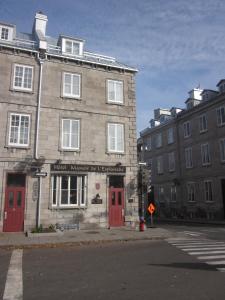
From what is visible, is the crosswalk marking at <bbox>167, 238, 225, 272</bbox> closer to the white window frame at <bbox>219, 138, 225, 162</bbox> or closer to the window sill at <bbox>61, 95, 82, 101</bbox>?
the window sill at <bbox>61, 95, 82, 101</bbox>

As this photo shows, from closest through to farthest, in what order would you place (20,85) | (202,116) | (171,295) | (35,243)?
(171,295)
(35,243)
(20,85)
(202,116)

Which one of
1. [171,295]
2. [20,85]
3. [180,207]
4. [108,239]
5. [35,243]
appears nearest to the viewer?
[171,295]

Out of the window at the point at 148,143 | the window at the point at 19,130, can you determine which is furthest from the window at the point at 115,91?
the window at the point at 148,143

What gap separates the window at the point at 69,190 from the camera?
20.0 m

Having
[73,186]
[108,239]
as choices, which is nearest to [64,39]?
[73,186]

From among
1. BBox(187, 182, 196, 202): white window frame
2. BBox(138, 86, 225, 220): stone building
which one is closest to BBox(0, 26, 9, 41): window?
BBox(138, 86, 225, 220): stone building

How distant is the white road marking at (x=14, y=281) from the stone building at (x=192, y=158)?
1903 cm

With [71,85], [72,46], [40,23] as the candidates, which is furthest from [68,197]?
[40,23]

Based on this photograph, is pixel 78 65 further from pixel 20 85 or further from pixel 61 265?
pixel 61 265

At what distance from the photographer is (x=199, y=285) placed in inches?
282

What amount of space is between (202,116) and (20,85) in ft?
72.3

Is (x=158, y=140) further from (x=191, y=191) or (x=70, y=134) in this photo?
(x=70, y=134)

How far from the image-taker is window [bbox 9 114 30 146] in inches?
770

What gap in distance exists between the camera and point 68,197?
20.3 m
